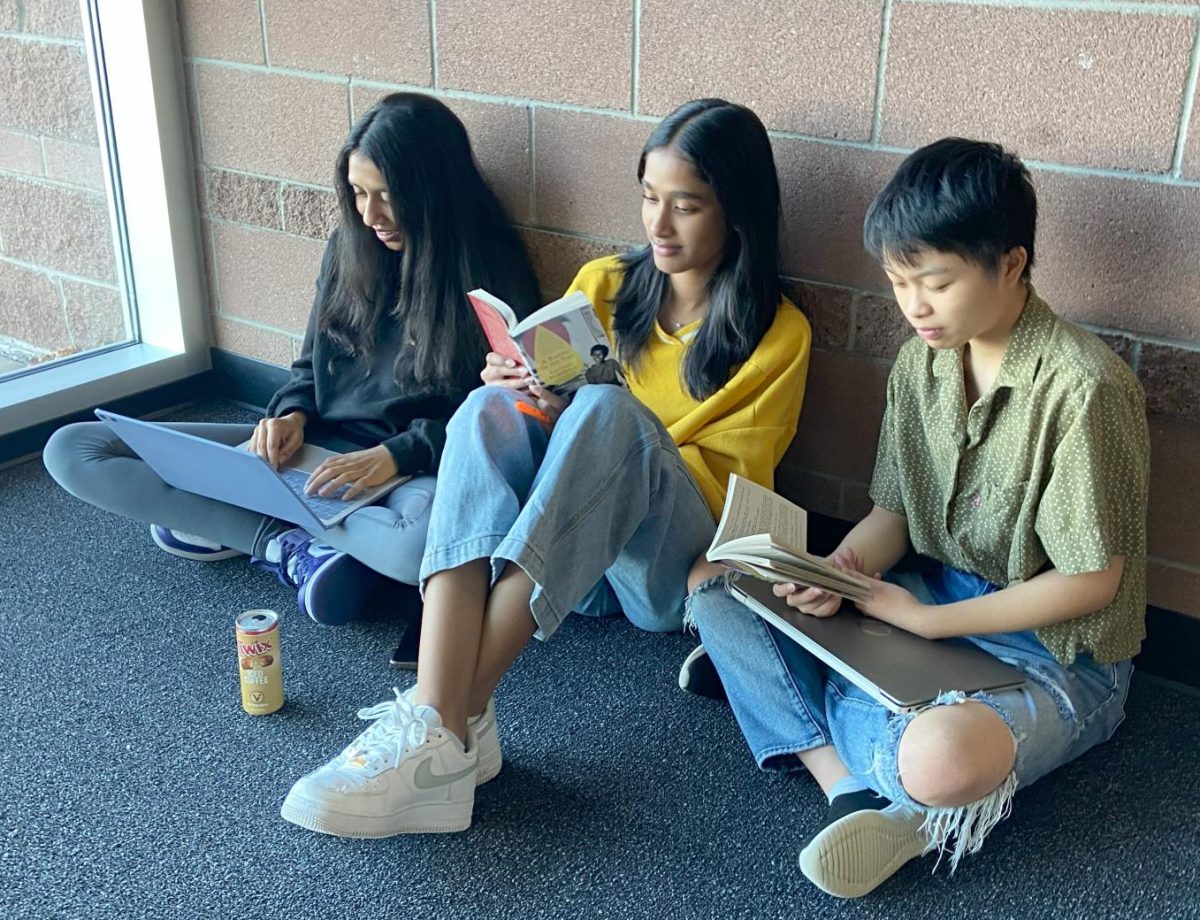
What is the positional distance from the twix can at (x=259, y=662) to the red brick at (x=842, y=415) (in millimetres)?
957

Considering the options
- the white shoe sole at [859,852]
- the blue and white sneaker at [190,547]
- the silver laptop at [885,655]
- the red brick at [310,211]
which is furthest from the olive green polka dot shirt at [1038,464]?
the red brick at [310,211]

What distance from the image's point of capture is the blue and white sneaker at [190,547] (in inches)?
84.4

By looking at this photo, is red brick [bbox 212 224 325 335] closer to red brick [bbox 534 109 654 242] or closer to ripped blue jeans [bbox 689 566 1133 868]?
red brick [bbox 534 109 654 242]

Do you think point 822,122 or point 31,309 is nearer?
point 822,122

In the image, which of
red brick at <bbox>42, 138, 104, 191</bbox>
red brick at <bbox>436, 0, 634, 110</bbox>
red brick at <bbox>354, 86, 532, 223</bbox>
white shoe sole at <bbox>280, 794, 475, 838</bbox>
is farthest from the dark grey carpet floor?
red brick at <bbox>42, 138, 104, 191</bbox>

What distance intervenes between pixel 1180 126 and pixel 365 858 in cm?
144

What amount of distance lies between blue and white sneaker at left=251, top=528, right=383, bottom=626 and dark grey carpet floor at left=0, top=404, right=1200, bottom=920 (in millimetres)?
50

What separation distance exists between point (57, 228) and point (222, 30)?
0.68m

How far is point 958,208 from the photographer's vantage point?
4.65ft

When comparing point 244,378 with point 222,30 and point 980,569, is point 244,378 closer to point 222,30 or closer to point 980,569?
point 222,30

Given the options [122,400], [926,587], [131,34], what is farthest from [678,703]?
[131,34]

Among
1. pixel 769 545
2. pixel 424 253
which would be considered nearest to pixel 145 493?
pixel 424 253

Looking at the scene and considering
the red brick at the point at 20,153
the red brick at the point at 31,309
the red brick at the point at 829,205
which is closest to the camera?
the red brick at the point at 829,205

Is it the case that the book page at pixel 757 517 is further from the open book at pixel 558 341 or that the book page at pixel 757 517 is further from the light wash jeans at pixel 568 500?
the open book at pixel 558 341
